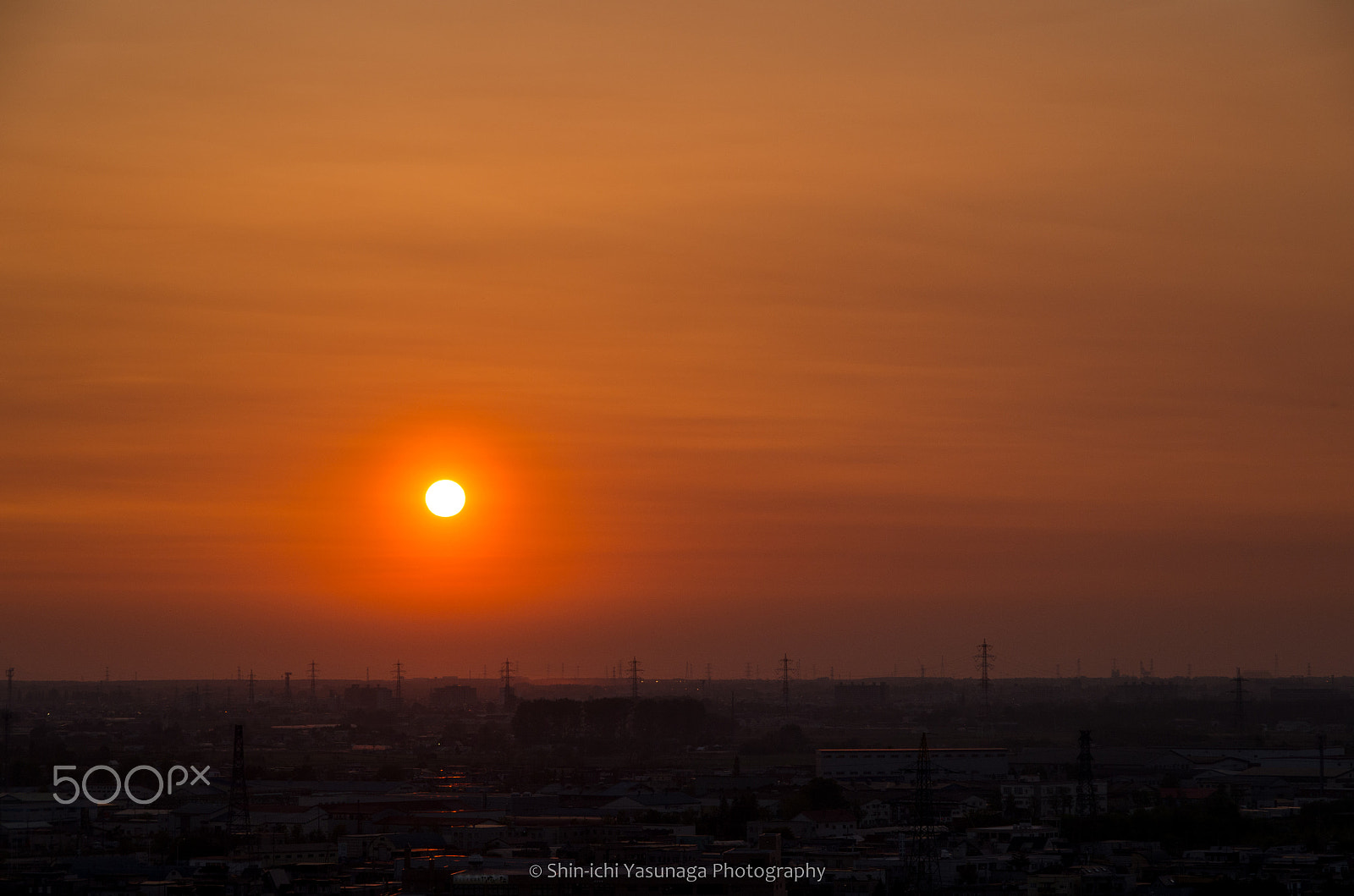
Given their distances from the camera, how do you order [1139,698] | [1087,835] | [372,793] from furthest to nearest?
[1139,698] → [372,793] → [1087,835]

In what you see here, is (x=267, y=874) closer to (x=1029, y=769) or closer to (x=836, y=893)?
(x=836, y=893)

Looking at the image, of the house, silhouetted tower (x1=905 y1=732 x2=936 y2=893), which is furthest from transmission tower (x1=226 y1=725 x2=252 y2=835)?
silhouetted tower (x1=905 y1=732 x2=936 y2=893)

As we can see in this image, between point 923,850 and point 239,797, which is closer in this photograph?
point 923,850

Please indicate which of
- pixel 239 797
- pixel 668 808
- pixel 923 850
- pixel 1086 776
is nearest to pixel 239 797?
pixel 239 797

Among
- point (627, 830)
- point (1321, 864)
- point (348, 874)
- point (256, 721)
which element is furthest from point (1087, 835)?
point (256, 721)

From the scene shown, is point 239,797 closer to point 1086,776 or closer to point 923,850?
point 923,850

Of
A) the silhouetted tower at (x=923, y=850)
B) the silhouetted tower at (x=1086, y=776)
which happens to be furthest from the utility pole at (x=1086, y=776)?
the silhouetted tower at (x=923, y=850)
